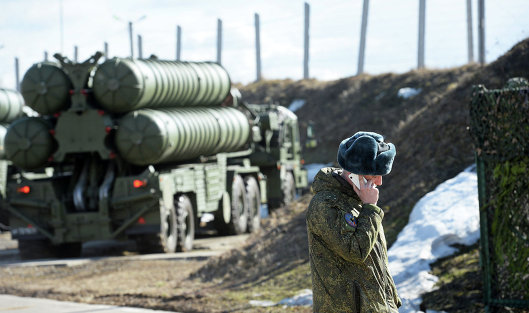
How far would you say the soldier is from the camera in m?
4.72

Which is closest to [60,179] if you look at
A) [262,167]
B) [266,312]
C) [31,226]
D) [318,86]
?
[31,226]

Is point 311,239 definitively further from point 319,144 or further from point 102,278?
point 319,144

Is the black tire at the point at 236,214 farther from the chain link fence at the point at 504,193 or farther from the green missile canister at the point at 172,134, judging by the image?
the chain link fence at the point at 504,193

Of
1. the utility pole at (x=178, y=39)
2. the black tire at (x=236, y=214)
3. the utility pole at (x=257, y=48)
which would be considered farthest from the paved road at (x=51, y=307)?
the utility pole at (x=178, y=39)

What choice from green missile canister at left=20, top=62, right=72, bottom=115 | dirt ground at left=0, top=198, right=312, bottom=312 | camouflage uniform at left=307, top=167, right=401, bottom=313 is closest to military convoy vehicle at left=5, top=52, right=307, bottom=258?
green missile canister at left=20, top=62, right=72, bottom=115

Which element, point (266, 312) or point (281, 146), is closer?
point (266, 312)

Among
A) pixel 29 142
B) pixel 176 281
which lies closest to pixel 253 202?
pixel 29 142

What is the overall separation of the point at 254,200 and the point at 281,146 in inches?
110

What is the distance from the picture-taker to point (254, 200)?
850 inches

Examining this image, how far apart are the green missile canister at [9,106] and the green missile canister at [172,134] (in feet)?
19.3

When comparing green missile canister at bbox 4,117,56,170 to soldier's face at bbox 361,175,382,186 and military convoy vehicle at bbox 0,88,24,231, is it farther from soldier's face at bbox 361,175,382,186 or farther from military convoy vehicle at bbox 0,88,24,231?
→ soldier's face at bbox 361,175,382,186

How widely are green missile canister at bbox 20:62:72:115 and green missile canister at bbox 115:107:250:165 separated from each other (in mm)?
1314

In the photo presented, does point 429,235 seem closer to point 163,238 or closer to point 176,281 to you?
point 176,281

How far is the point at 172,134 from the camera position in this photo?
55.8 ft
